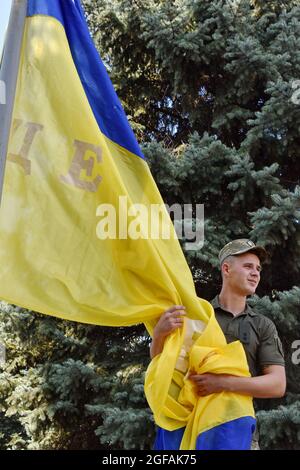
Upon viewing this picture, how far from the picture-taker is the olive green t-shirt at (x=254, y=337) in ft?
10.1

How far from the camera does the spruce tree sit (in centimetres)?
614

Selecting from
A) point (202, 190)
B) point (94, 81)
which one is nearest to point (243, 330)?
point (94, 81)

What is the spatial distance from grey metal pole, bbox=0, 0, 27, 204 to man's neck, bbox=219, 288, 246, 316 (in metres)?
1.22

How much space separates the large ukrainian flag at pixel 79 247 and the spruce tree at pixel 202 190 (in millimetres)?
2989

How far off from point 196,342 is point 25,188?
39.6 inches

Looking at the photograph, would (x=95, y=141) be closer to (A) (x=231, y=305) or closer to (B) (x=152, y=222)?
(B) (x=152, y=222)
